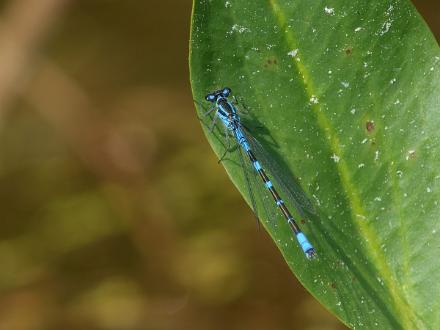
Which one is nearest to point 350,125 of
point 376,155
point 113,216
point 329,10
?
point 376,155

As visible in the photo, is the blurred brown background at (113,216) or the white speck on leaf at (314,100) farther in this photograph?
the blurred brown background at (113,216)

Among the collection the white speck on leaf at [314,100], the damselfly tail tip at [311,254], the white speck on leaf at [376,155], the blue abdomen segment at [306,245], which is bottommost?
the damselfly tail tip at [311,254]

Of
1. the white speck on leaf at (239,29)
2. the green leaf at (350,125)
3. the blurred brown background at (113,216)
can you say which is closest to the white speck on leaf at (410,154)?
the green leaf at (350,125)

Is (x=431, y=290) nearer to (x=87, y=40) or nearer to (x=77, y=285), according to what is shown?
(x=77, y=285)

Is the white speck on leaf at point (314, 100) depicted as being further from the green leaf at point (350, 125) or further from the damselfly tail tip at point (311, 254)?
the damselfly tail tip at point (311, 254)

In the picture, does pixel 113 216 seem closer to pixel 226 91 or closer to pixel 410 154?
pixel 226 91

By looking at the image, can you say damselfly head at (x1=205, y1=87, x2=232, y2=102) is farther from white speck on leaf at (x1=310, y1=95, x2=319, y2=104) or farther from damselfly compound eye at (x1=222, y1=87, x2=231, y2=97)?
white speck on leaf at (x1=310, y1=95, x2=319, y2=104)

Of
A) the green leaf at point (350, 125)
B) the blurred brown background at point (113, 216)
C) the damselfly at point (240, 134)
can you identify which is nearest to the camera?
the green leaf at point (350, 125)
